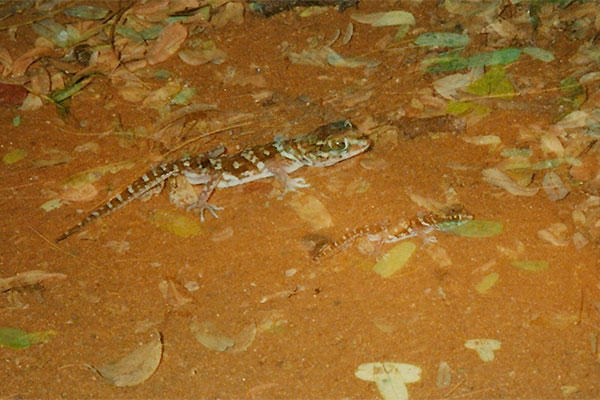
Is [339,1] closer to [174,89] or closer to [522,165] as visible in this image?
[174,89]

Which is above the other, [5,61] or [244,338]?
[5,61]

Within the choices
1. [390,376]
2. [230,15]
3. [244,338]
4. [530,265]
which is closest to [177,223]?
[244,338]

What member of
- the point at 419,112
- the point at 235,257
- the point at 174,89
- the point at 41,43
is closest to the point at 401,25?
the point at 419,112

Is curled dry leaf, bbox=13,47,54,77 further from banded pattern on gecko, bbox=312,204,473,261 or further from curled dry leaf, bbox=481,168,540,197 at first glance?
curled dry leaf, bbox=481,168,540,197

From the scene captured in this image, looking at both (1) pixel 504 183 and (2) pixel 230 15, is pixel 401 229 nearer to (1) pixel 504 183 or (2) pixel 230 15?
(1) pixel 504 183

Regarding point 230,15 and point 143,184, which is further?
point 230,15

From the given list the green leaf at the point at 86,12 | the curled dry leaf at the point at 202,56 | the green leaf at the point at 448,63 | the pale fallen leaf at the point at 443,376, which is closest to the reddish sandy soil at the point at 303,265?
the pale fallen leaf at the point at 443,376
